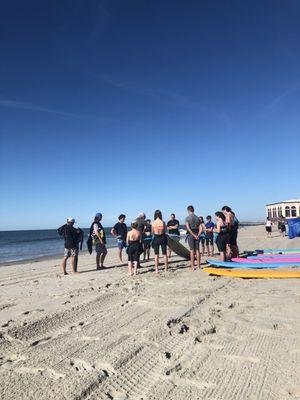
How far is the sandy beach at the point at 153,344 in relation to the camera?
277 cm

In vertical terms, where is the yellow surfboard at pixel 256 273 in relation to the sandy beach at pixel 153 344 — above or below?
above

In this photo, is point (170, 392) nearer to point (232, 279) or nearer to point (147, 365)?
point (147, 365)

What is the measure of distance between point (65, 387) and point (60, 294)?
392cm

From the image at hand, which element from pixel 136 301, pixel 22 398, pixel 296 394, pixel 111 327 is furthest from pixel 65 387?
pixel 136 301

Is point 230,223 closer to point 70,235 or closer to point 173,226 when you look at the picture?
point 173,226

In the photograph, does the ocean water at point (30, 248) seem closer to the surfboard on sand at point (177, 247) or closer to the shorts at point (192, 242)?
the surfboard on sand at point (177, 247)

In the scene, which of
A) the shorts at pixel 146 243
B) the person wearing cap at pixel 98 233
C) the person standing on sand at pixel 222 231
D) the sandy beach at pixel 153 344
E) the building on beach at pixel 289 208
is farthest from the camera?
the building on beach at pixel 289 208

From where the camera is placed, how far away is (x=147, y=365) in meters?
3.20

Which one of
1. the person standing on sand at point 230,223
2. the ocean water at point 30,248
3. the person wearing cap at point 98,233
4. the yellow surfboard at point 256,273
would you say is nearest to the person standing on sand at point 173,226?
the person standing on sand at point 230,223

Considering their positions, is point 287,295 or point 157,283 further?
point 157,283

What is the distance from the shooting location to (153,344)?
3.72 m

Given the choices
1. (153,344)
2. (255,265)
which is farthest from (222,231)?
(153,344)

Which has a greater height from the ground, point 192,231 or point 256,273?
point 192,231

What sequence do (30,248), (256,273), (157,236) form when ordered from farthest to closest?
(30,248), (157,236), (256,273)
